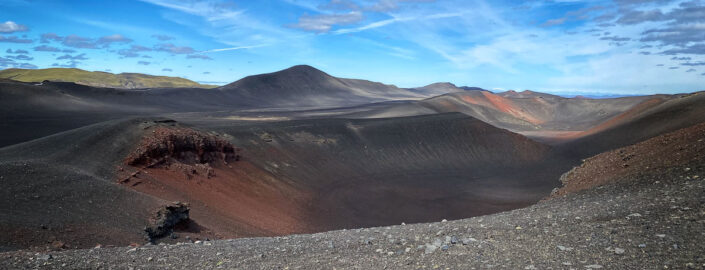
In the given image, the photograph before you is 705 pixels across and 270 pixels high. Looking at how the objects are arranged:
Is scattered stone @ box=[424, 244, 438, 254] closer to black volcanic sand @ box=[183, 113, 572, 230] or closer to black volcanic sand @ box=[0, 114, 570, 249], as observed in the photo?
black volcanic sand @ box=[0, 114, 570, 249]

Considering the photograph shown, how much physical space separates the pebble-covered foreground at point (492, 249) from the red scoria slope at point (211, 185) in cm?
658

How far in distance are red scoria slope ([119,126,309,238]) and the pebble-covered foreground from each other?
6.58m

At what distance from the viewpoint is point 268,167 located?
2416 cm

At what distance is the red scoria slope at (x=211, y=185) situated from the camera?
1498 cm

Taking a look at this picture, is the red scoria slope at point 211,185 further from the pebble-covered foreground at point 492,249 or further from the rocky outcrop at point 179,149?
the pebble-covered foreground at point 492,249

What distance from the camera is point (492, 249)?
5.89 m

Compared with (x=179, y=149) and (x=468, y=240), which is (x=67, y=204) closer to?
(x=179, y=149)

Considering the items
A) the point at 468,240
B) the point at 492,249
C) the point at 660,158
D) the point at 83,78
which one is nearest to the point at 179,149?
the point at 468,240

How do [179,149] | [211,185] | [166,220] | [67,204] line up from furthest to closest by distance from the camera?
[179,149] → [211,185] → [166,220] → [67,204]

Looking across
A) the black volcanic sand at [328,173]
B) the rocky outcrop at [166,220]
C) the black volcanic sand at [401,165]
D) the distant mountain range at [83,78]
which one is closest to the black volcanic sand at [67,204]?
the black volcanic sand at [328,173]

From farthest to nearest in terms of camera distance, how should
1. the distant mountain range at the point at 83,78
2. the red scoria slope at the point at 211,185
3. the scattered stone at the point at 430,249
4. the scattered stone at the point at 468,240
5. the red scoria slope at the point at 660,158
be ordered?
the distant mountain range at the point at 83,78, the red scoria slope at the point at 211,185, the red scoria slope at the point at 660,158, the scattered stone at the point at 468,240, the scattered stone at the point at 430,249

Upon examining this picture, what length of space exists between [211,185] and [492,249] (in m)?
14.7

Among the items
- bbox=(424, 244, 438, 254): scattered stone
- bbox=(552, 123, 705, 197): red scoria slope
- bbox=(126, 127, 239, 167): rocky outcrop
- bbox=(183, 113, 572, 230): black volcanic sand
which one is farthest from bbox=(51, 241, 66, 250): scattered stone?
bbox=(552, 123, 705, 197): red scoria slope

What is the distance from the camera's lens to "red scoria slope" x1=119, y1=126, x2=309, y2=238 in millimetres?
14984
